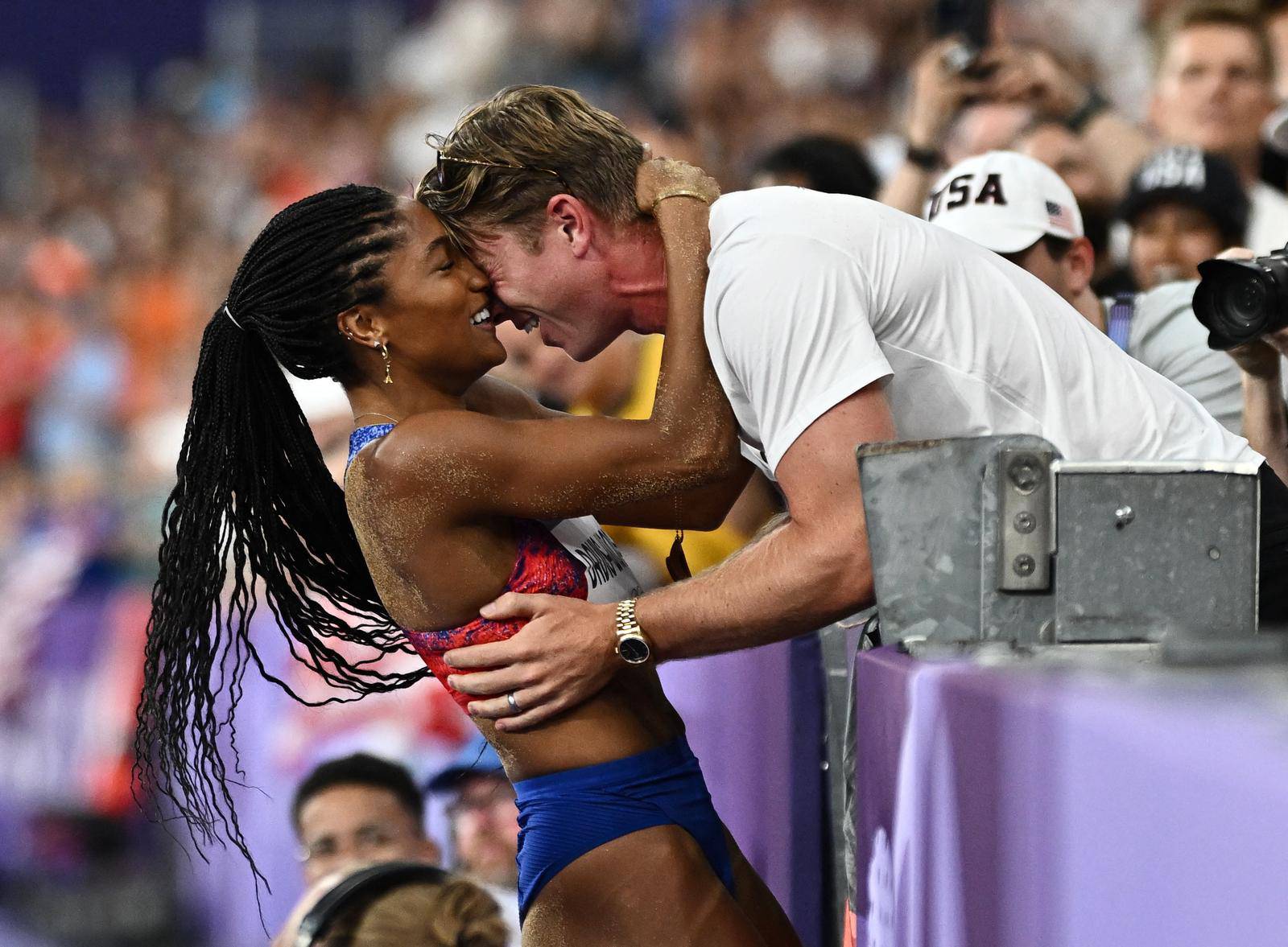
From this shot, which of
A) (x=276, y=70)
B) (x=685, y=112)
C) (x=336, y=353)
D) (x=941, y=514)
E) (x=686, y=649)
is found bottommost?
(x=686, y=649)

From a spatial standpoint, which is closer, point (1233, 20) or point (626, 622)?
point (626, 622)

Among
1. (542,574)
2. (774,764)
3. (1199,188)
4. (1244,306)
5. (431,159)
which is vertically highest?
(431,159)

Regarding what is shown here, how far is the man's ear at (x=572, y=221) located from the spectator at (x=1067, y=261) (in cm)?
118

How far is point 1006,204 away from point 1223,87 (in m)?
1.34

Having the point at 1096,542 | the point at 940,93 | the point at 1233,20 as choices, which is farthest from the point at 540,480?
the point at 1233,20

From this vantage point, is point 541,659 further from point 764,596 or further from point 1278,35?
point 1278,35

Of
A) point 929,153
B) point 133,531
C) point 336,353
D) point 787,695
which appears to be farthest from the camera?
point 133,531

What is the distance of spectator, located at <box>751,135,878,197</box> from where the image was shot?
168 inches

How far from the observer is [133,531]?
22.6ft

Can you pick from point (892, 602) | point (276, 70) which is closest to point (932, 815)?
point (892, 602)

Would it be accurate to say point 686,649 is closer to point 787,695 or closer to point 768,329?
point 768,329

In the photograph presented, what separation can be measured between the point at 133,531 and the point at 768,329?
538 centimetres

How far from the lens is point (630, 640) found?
2207 millimetres

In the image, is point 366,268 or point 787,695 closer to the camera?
point 366,268
